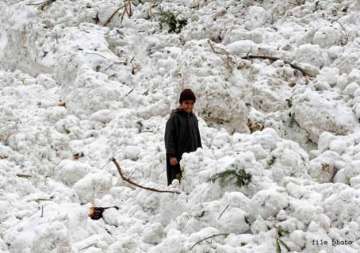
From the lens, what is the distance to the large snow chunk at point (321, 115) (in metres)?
6.35

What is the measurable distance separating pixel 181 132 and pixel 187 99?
0.30m

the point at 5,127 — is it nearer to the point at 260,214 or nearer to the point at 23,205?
the point at 23,205

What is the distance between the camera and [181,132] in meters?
5.64

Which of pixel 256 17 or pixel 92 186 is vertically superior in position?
pixel 256 17

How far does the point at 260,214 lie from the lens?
4059 mm

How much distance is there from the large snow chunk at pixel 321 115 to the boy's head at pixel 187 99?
57.1 inches

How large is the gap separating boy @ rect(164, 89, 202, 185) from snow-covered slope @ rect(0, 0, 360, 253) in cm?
29

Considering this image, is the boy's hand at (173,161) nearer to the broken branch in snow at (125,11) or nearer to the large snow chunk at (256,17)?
the large snow chunk at (256,17)

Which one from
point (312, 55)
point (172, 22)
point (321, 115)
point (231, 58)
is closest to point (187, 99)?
point (321, 115)

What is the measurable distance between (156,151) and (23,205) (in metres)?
1.60

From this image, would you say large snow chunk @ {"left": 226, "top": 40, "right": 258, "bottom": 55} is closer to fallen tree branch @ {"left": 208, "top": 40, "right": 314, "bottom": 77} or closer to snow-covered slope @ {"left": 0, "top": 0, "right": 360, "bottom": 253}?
snow-covered slope @ {"left": 0, "top": 0, "right": 360, "bottom": 253}

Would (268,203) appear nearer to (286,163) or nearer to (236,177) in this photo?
(236,177)

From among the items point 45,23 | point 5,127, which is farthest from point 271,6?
point 5,127

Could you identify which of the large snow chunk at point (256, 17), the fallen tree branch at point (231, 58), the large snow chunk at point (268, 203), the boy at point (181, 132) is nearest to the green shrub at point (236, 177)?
the large snow chunk at point (268, 203)
